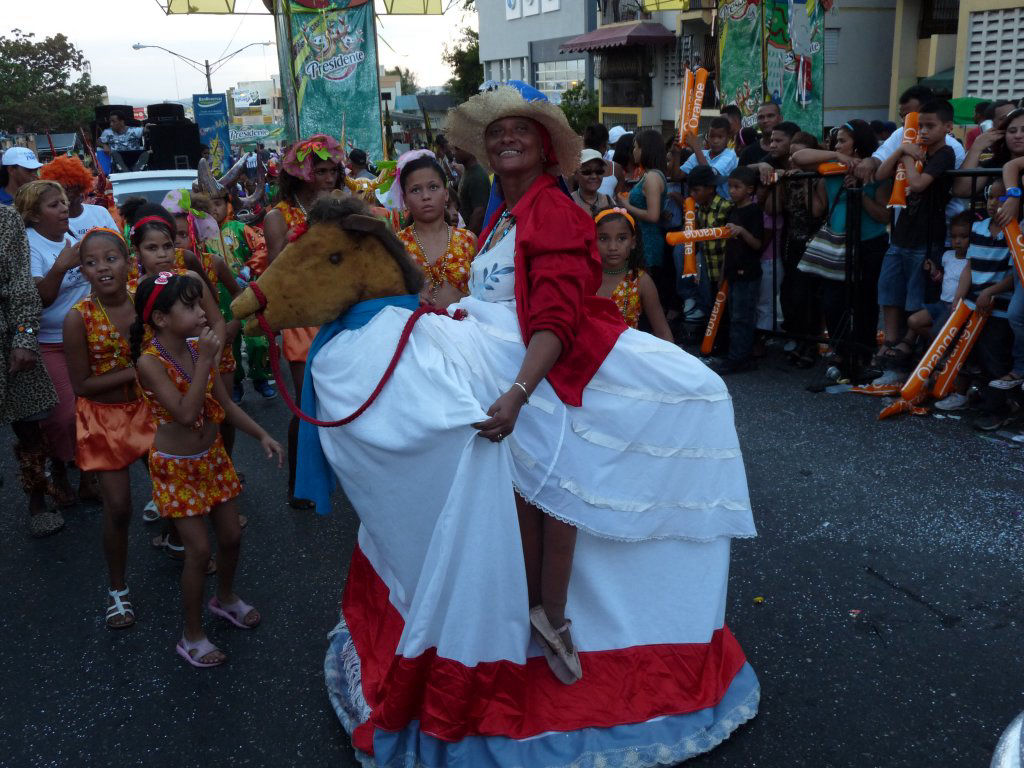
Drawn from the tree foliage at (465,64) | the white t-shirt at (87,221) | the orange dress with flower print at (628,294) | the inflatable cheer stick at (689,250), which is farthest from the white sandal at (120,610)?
the tree foliage at (465,64)

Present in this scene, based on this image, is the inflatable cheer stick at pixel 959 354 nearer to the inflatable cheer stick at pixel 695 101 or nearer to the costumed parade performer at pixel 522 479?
the inflatable cheer stick at pixel 695 101

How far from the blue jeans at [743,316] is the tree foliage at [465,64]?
38.5 meters

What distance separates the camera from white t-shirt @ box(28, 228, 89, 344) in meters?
5.07

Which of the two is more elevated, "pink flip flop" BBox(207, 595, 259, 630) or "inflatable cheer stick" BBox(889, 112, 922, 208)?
"inflatable cheer stick" BBox(889, 112, 922, 208)

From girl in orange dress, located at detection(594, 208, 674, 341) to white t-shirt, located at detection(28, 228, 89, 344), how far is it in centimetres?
300

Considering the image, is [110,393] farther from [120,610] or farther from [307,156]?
[307,156]

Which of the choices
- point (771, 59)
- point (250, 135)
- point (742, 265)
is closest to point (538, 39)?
point (250, 135)

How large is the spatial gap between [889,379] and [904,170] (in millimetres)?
1486

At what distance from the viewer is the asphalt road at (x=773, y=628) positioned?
302cm

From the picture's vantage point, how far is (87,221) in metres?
5.81

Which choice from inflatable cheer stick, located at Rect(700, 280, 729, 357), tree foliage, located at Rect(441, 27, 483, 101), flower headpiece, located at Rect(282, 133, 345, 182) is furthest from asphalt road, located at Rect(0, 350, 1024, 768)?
tree foliage, located at Rect(441, 27, 483, 101)

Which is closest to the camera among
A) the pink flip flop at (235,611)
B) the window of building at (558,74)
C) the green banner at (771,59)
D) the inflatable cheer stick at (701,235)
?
the pink flip flop at (235,611)

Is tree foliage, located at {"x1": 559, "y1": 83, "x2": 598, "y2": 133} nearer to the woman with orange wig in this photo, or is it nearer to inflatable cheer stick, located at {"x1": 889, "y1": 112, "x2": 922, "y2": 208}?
inflatable cheer stick, located at {"x1": 889, "y1": 112, "x2": 922, "y2": 208}

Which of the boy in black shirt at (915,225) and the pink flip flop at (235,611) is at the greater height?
the boy in black shirt at (915,225)
